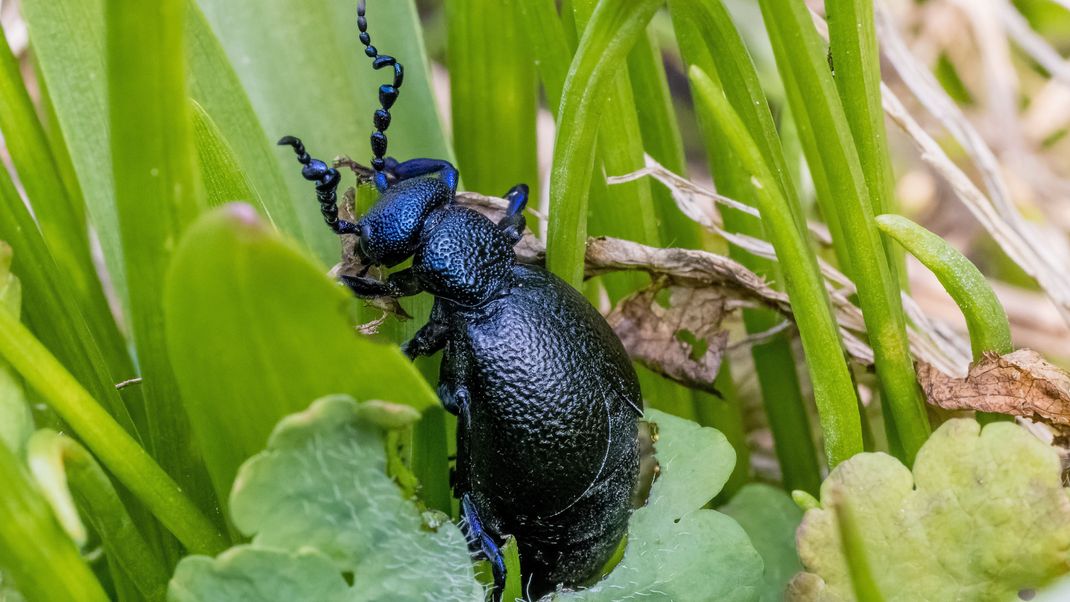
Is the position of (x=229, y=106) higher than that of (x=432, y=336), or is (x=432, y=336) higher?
(x=229, y=106)

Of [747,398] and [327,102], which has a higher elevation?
[327,102]

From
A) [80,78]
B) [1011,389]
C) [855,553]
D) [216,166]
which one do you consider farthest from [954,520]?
[80,78]

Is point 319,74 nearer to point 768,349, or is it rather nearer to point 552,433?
point 552,433

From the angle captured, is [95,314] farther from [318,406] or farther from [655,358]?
[655,358]

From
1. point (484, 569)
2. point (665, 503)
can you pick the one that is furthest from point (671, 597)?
point (484, 569)

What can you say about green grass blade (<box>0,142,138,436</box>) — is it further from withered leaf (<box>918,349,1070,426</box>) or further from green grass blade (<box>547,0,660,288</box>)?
withered leaf (<box>918,349,1070,426</box>)

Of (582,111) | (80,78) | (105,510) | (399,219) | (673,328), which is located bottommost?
(673,328)
